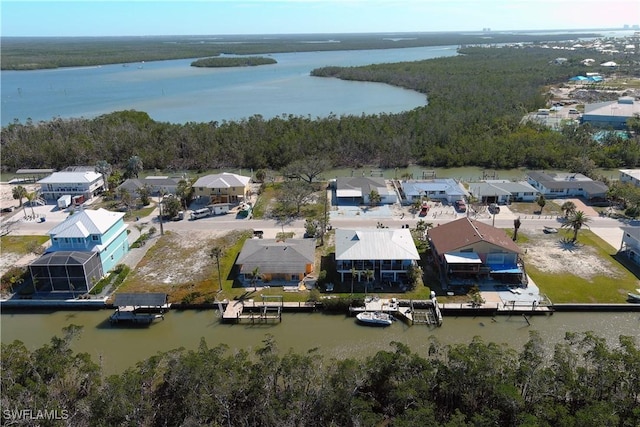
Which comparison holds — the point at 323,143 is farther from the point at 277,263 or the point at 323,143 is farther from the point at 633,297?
the point at 633,297

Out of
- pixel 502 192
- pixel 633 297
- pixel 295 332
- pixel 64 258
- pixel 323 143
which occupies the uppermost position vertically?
pixel 323 143

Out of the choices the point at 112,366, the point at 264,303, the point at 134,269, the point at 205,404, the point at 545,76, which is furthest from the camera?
the point at 545,76

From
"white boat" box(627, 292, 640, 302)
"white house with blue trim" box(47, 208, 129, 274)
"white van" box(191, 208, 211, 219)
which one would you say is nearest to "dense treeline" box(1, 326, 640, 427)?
"white boat" box(627, 292, 640, 302)

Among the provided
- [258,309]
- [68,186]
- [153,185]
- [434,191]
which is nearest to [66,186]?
[68,186]

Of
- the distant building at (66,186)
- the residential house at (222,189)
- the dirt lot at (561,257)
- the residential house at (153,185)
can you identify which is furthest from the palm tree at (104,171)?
the dirt lot at (561,257)

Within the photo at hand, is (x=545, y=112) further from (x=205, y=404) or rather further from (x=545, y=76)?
(x=205, y=404)

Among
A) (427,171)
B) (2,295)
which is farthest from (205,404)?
(427,171)
